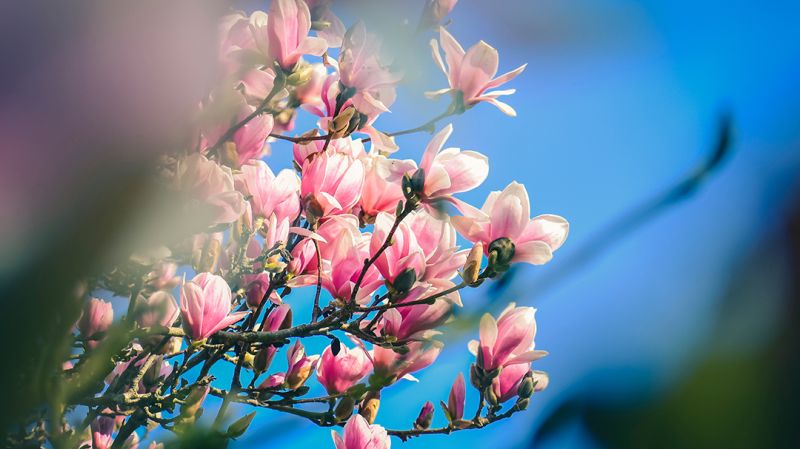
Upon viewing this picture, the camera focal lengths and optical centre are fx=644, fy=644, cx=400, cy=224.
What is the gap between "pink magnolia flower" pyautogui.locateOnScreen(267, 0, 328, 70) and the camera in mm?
638

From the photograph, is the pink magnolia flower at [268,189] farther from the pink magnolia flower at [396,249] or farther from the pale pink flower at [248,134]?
the pink magnolia flower at [396,249]

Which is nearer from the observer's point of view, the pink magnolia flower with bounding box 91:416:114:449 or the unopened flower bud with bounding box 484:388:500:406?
the unopened flower bud with bounding box 484:388:500:406

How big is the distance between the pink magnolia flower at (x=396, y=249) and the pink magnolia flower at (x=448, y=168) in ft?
0.17

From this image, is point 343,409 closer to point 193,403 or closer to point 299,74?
point 193,403

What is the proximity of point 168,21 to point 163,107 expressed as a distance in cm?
3

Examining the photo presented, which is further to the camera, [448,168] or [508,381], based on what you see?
[508,381]

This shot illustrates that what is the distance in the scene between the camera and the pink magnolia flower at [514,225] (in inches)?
25.8

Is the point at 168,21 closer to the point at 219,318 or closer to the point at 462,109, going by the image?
the point at 219,318

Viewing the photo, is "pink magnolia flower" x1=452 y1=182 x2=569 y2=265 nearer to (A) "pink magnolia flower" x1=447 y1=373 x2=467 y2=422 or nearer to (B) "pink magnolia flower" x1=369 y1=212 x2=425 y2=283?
(B) "pink magnolia flower" x1=369 y1=212 x2=425 y2=283

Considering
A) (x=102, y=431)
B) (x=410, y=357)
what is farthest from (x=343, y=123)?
(x=102, y=431)

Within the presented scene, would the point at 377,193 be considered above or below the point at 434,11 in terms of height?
below

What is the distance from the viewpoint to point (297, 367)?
824mm

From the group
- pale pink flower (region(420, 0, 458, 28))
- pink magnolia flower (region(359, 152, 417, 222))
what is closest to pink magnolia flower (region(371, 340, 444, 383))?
pink magnolia flower (region(359, 152, 417, 222))

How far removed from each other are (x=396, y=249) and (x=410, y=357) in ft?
0.41
